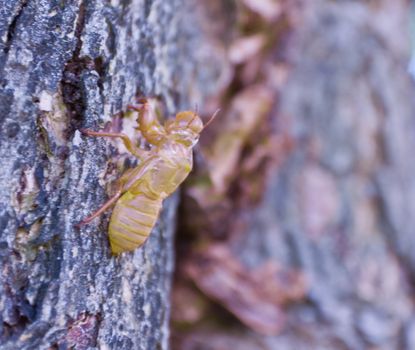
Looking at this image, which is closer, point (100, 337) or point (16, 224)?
point (16, 224)

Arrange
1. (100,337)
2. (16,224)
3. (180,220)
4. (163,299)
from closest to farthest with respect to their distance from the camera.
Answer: (16,224) < (100,337) < (163,299) < (180,220)

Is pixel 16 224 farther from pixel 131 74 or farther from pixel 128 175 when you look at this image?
pixel 131 74

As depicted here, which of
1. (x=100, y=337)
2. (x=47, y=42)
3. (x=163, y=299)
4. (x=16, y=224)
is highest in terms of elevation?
(x=47, y=42)

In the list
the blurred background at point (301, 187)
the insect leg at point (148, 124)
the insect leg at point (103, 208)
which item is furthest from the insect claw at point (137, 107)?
the blurred background at point (301, 187)

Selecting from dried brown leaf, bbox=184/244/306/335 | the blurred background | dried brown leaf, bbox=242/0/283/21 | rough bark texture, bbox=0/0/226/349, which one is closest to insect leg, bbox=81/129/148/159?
rough bark texture, bbox=0/0/226/349

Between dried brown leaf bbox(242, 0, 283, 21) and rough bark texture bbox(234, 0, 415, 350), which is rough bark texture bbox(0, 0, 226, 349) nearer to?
dried brown leaf bbox(242, 0, 283, 21)

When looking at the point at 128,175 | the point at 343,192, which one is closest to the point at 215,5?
the point at 343,192

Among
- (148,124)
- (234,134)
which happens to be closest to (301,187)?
(234,134)

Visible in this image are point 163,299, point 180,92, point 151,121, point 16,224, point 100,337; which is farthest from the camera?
point 180,92

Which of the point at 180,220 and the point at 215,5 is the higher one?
the point at 215,5
